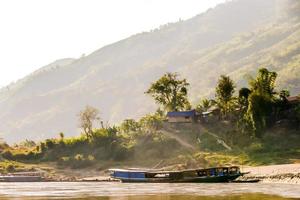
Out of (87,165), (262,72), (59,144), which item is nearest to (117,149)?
(87,165)

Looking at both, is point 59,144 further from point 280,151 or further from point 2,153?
point 280,151

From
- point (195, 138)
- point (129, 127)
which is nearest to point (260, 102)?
point (195, 138)

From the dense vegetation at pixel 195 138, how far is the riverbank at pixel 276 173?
7.40m

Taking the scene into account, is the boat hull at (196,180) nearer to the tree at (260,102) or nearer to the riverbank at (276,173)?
the riverbank at (276,173)

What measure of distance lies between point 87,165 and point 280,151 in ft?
141

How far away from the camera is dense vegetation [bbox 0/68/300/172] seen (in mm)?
110875

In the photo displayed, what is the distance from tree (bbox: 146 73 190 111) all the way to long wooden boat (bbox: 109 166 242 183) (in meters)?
49.1

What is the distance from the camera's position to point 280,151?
106 metres

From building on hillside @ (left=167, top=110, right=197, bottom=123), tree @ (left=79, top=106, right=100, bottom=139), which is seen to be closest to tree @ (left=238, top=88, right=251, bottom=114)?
building on hillside @ (left=167, top=110, right=197, bottom=123)

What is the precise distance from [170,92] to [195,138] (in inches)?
856

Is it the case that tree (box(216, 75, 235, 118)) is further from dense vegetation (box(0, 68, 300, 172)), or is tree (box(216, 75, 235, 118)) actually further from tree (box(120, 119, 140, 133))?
tree (box(120, 119, 140, 133))

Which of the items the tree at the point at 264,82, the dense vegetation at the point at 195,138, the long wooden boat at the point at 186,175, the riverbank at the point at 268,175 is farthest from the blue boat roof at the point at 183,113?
the long wooden boat at the point at 186,175

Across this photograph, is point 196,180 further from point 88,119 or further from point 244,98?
point 88,119

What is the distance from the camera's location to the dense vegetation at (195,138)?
111 metres
